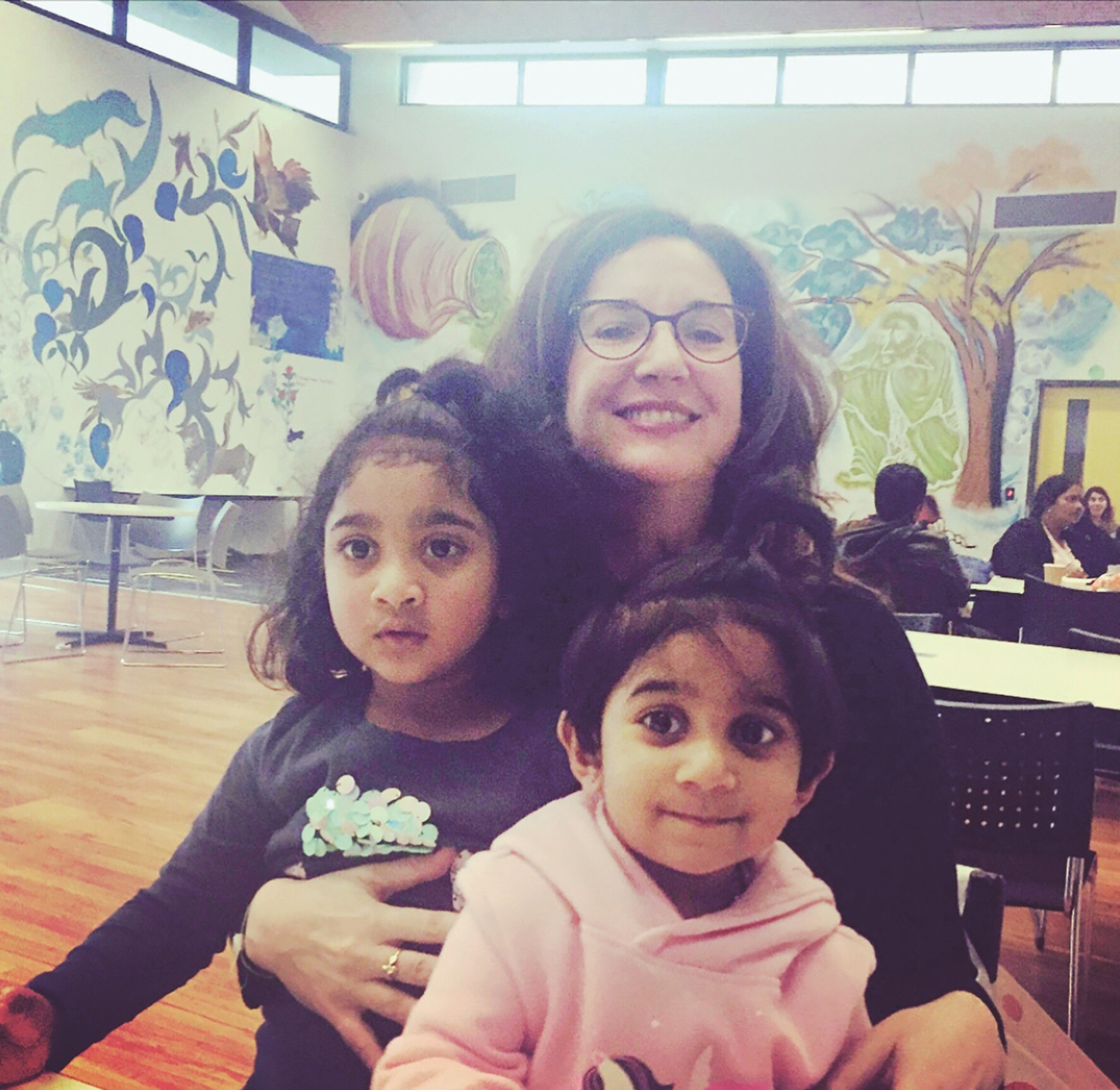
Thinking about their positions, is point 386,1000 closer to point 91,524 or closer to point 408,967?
point 408,967

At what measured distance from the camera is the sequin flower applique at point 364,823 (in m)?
0.82

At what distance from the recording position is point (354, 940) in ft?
2.69

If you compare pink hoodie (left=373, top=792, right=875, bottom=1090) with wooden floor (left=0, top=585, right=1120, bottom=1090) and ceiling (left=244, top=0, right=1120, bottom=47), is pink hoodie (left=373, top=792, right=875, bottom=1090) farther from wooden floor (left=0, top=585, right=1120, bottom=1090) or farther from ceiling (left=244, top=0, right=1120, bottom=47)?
ceiling (left=244, top=0, right=1120, bottom=47)

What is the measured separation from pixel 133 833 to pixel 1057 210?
7.57 meters

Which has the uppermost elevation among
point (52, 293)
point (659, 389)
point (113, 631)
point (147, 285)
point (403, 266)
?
point (403, 266)

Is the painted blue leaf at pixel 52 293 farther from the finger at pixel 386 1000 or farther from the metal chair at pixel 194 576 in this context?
the finger at pixel 386 1000

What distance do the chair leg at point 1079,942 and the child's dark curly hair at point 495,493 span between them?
1.63m

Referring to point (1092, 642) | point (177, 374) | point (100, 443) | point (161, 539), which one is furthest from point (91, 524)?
point (1092, 642)

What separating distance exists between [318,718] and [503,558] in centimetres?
20

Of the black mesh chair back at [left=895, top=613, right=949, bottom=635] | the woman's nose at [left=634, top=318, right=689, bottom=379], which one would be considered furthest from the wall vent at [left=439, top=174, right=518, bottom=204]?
Answer: the woman's nose at [left=634, top=318, right=689, bottom=379]

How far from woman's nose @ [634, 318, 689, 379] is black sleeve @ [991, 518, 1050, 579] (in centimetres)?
530

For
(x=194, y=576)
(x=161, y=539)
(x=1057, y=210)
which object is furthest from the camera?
(x=1057, y=210)

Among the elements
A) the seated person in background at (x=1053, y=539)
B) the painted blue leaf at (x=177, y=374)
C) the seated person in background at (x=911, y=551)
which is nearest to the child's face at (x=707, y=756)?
the seated person in background at (x=911, y=551)

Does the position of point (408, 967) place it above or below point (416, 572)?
below
